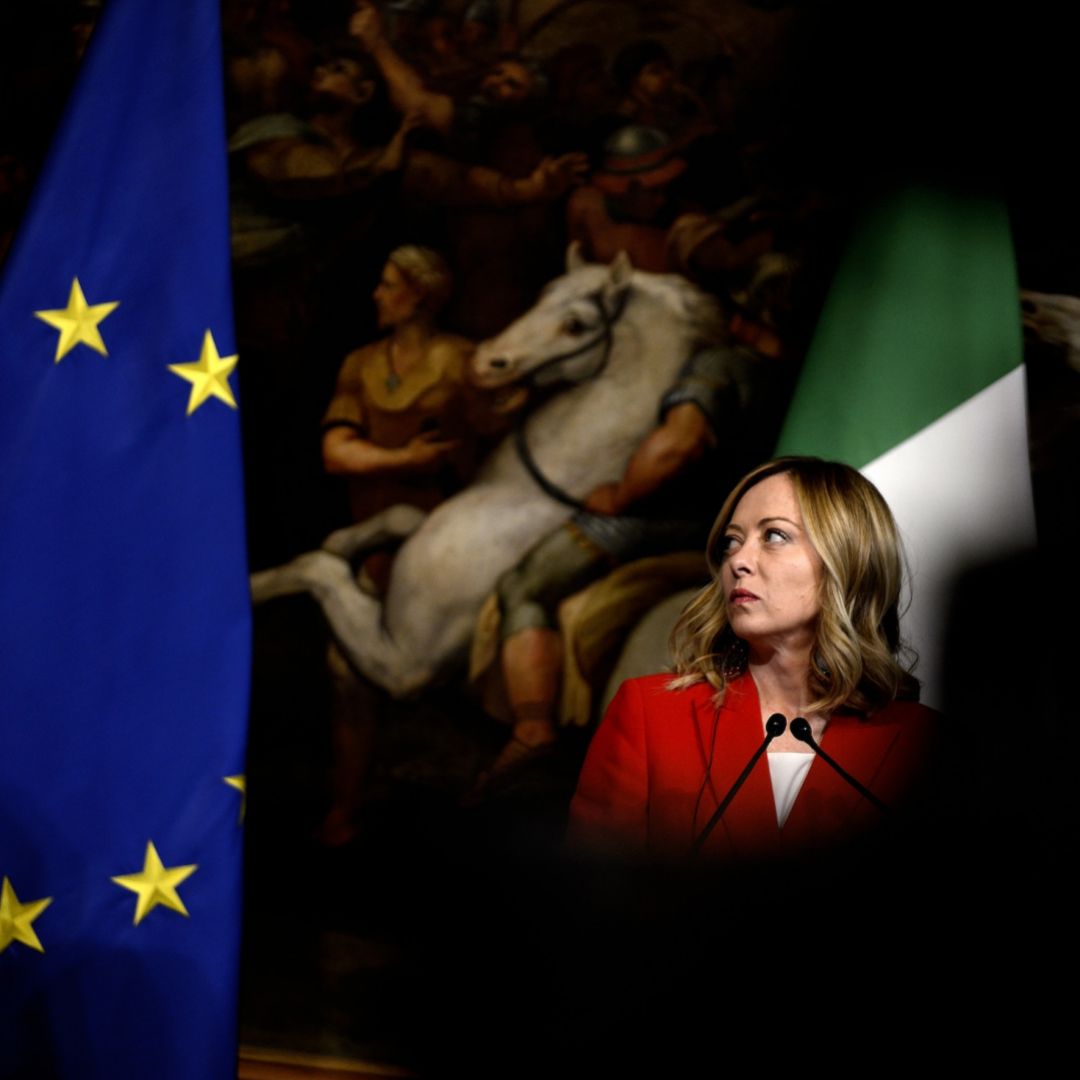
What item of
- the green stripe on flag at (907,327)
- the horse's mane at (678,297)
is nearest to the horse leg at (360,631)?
the horse's mane at (678,297)

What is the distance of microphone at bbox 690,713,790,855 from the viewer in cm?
185

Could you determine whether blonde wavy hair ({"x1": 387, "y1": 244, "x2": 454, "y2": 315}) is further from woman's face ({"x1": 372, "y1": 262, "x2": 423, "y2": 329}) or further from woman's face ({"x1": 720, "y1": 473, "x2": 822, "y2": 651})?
woman's face ({"x1": 720, "y1": 473, "x2": 822, "y2": 651})

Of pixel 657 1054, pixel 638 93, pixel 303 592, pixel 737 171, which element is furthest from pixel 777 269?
pixel 657 1054

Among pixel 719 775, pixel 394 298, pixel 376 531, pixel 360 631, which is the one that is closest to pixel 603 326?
pixel 394 298

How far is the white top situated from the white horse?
7.39ft

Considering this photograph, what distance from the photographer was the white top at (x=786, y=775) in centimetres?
202

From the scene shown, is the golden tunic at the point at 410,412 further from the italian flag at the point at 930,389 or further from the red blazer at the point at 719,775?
the red blazer at the point at 719,775

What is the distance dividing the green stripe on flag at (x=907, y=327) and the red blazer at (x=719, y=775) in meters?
1.08

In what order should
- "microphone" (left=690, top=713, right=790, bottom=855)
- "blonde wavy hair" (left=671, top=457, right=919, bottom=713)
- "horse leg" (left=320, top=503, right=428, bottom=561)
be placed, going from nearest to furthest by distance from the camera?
"microphone" (left=690, top=713, right=790, bottom=855)
"blonde wavy hair" (left=671, top=457, right=919, bottom=713)
"horse leg" (left=320, top=503, right=428, bottom=561)

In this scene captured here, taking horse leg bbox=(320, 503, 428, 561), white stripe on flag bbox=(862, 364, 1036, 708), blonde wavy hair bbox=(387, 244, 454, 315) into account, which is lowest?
white stripe on flag bbox=(862, 364, 1036, 708)

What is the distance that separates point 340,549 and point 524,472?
0.78 m

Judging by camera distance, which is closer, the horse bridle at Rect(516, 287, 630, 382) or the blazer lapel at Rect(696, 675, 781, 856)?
the blazer lapel at Rect(696, 675, 781, 856)

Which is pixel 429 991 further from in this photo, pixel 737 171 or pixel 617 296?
pixel 737 171

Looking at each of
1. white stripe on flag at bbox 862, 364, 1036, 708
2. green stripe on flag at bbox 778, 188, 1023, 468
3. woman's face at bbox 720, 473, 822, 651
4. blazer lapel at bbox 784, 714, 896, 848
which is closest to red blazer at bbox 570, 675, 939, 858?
blazer lapel at bbox 784, 714, 896, 848
